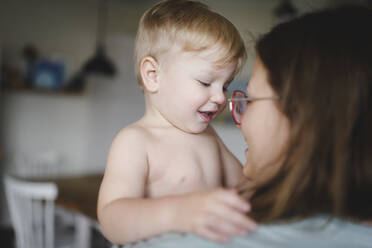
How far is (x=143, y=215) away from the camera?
2.26 ft

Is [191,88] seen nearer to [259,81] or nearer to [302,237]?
[259,81]

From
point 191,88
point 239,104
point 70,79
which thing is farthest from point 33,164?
point 239,104

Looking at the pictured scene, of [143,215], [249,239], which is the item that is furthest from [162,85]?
[249,239]

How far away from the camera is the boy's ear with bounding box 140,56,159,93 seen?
1.01 metres

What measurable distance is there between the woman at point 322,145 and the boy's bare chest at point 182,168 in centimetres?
32

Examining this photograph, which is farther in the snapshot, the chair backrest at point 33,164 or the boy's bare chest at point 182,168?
the chair backrest at point 33,164

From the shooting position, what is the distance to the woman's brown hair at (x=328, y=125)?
59 centimetres

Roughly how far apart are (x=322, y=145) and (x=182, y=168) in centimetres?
47

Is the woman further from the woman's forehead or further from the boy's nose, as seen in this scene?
the boy's nose

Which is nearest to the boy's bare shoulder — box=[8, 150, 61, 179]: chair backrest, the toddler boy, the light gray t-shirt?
the toddler boy

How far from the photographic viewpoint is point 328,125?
0.60 m

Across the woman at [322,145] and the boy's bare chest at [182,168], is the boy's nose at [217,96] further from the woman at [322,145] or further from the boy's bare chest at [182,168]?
the woman at [322,145]

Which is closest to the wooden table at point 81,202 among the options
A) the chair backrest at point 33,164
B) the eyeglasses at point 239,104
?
the chair backrest at point 33,164

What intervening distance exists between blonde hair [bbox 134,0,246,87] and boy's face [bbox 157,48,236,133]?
25 millimetres
